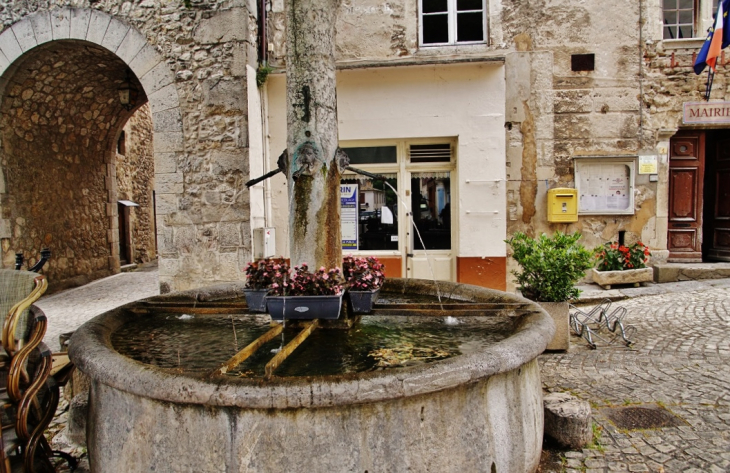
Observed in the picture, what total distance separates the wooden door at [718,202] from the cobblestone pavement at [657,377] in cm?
144

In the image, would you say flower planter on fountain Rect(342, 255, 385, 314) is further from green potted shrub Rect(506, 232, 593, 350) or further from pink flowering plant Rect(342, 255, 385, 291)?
green potted shrub Rect(506, 232, 593, 350)

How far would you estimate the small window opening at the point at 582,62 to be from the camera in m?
7.97

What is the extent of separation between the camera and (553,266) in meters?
4.79

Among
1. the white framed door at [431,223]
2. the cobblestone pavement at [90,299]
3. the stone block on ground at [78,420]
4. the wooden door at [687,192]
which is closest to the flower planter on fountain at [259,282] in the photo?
the stone block on ground at [78,420]

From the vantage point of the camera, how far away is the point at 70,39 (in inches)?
278

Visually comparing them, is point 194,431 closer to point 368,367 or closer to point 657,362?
point 368,367

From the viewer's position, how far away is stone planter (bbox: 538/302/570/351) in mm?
4867

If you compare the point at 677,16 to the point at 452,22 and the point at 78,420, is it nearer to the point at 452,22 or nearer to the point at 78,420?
the point at 452,22

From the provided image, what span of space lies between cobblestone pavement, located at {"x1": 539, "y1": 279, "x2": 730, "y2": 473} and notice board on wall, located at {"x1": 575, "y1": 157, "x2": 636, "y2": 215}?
1918 mm

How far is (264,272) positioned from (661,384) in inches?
120

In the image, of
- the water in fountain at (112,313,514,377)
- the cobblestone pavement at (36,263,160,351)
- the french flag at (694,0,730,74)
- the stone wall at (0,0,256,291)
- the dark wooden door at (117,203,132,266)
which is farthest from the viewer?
the dark wooden door at (117,203,132,266)

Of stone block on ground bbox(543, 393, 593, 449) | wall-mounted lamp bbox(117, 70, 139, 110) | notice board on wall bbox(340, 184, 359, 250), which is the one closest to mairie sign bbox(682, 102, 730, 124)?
notice board on wall bbox(340, 184, 359, 250)

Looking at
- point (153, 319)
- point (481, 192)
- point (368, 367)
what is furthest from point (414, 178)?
point (368, 367)

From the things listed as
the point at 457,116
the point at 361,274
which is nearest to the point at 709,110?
the point at 457,116
